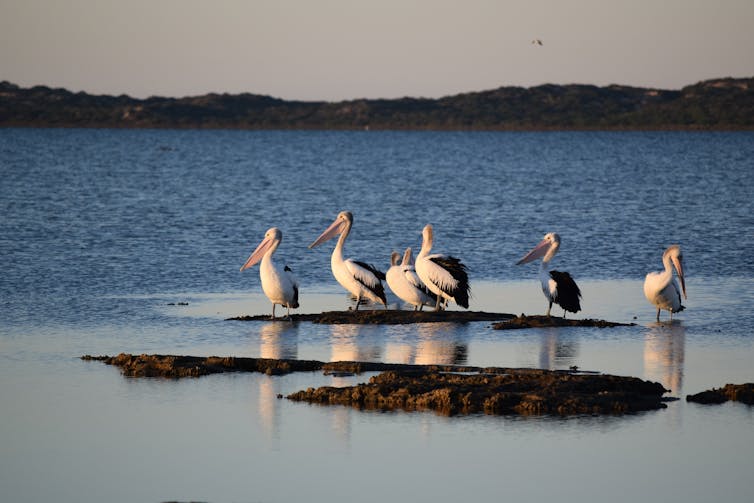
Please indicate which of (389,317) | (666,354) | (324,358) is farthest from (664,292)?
(324,358)

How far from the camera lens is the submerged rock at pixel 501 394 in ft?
28.5

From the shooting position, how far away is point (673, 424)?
8.36 m

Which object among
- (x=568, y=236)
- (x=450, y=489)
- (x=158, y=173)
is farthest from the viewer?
(x=158, y=173)

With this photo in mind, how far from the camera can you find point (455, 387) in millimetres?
9094

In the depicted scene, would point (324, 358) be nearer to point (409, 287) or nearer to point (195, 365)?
point (195, 365)

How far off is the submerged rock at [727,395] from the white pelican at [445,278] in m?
4.89

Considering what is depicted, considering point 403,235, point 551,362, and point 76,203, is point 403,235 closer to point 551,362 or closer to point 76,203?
point 76,203

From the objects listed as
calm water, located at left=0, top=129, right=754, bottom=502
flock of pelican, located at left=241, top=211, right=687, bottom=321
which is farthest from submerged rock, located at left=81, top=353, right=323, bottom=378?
flock of pelican, located at left=241, top=211, right=687, bottom=321

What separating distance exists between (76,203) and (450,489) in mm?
30345

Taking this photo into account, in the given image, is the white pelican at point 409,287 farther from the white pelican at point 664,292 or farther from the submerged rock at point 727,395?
the submerged rock at point 727,395

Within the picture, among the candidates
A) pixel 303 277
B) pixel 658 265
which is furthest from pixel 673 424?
pixel 658 265

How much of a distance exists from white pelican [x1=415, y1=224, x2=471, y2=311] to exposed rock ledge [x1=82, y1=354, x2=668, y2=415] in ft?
11.9

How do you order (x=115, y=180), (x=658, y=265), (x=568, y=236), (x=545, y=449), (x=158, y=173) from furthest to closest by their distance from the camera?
(x=158, y=173) → (x=115, y=180) → (x=568, y=236) → (x=658, y=265) → (x=545, y=449)

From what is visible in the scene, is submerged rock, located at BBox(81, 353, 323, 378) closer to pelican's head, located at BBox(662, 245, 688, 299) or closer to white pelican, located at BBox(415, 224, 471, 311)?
white pelican, located at BBox(415, 224, 471, 311)
